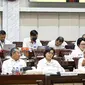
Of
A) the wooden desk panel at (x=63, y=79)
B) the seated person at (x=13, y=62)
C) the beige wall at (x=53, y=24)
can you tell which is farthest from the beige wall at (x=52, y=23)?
the wooden desk panel at (x=63, y=79)

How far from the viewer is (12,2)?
30.2ft

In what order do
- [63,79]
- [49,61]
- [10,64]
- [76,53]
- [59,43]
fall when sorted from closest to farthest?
1. [63,79]
2. [10,64]
3. [49,61]
4. [76,53]
5. [59,43]

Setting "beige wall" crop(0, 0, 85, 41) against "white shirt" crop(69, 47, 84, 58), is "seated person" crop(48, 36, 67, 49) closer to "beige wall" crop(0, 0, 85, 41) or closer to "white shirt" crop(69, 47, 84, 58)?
"white shirt" crop(69, 47, 84, 58)

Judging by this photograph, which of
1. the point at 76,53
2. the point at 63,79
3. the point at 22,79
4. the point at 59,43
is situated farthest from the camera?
the point at 59,43

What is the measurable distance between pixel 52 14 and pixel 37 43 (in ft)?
8.33

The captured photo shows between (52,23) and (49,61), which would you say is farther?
(52,23)

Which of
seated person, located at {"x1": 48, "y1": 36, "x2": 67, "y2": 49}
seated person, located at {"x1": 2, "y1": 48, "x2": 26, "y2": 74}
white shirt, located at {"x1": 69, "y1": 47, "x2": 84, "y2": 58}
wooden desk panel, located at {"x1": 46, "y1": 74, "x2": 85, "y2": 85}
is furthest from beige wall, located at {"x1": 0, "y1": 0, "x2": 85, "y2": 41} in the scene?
wooden desk panel, located at {"x1": 46, "y1": 74, "x2": 85, "y2": 85}

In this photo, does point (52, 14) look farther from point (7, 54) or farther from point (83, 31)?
point (7, 54)

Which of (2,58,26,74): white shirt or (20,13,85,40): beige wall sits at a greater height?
(20,13,85,40): beige wall

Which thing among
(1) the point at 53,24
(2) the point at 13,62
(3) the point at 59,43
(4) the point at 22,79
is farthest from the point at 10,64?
(1) the point at 53,24

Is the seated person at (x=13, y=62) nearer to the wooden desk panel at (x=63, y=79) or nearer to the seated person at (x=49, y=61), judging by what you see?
the seated person at (x=49, y=61)

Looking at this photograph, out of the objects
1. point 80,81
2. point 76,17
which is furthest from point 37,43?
point 80,81

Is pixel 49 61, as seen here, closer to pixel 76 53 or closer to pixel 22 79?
pixel 76 53

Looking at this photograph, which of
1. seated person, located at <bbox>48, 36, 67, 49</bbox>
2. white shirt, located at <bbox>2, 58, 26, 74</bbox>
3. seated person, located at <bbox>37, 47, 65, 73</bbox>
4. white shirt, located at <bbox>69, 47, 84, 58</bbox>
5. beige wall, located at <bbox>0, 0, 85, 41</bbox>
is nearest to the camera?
white shirt, located at <bbox>2, 58, 26, 74</bbox>
